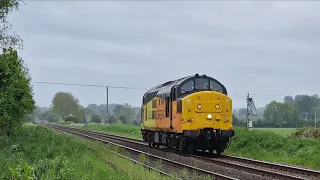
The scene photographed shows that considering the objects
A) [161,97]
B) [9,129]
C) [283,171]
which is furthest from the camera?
[9,129]

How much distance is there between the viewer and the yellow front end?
23.0 meters

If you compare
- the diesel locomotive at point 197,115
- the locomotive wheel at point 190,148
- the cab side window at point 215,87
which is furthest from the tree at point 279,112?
the locomotive wheel at point 190,148

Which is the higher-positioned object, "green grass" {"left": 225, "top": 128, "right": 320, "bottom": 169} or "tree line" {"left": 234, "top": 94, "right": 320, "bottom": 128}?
"tree line" {"left": 234, "top": 94, "right": 320, "bottom": 128}

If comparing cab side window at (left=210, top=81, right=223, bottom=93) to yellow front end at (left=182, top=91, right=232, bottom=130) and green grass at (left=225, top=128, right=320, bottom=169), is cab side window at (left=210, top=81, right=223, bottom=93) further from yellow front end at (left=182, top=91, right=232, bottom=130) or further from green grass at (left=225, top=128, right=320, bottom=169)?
green grass at (left=225, top=128, right=320, bottom=169)

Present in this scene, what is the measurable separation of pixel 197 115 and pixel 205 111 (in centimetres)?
46

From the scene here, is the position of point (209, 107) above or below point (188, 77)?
below

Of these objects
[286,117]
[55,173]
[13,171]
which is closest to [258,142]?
[55,173]

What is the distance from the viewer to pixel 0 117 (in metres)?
25.7

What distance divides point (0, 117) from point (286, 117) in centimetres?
6504

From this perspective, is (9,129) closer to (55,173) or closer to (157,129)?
(157,129)

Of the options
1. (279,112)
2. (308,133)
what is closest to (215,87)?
(308,133)

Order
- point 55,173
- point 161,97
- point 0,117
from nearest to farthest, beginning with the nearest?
point 55,173, point 0,117, point 161,97

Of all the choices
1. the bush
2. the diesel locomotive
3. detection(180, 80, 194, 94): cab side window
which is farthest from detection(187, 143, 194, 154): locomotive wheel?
the bush

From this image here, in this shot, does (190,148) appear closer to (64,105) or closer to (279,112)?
(279,112)
